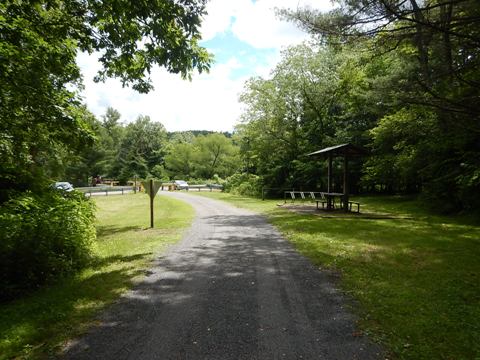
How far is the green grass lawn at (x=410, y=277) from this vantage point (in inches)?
142

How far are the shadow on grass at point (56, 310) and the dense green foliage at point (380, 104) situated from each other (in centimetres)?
745

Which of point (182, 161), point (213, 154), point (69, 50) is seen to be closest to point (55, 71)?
point (69, 50)

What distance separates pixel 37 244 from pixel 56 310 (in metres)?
1.48

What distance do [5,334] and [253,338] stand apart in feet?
9.50

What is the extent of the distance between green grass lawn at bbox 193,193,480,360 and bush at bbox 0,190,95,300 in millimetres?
5059

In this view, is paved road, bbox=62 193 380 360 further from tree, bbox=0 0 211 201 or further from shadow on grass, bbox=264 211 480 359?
tree, bbox=0 0 211 201

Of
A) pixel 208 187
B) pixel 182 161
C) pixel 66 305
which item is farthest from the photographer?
pixel 182 161

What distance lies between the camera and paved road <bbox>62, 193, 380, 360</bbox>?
11.0 ft

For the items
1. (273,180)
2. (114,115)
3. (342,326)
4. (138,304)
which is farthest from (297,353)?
(114,115)

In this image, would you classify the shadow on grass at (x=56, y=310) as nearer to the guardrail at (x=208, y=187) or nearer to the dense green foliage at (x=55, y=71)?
the dense green foliage at (x=55, y=71)

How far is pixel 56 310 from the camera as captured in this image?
4.38 m

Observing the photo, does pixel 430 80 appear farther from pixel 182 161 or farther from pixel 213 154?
pixel 182 161

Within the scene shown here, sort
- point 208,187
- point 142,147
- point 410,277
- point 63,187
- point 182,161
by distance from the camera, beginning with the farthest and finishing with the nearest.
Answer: point 142,147
point 182,161
point 208,187
point 63,187
point 410,277

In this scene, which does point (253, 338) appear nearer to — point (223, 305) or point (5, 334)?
point (223, 305)
